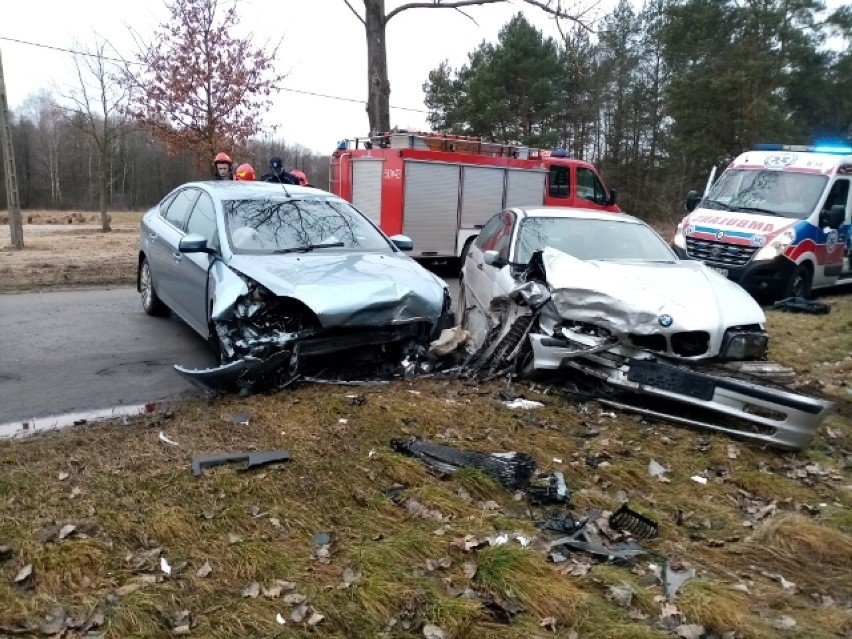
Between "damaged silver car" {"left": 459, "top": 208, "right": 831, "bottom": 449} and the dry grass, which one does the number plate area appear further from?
the dry grass

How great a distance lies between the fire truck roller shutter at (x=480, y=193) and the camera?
558 inches

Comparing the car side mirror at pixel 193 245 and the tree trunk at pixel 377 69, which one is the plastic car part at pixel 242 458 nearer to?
the car side mirror at pixel 193 245

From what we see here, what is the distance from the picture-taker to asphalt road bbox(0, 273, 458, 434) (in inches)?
214

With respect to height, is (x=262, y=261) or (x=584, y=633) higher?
(x=262, y=261)

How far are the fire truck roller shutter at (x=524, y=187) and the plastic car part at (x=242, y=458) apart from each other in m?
Result: 11.4

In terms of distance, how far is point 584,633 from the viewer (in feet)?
9.04

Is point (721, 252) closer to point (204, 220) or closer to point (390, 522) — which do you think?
point (204, 220)

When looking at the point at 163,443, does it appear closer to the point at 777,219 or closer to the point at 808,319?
the point at 808,319

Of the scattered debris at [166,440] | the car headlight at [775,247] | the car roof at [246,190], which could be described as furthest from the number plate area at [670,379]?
the car headlight at [775,247]

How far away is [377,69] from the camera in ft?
51.5

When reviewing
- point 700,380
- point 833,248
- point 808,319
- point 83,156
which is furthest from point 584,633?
point 83,156

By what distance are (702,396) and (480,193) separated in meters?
10.1

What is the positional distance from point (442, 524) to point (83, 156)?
213ft

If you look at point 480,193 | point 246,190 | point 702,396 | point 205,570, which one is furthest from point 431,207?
point 205,570
